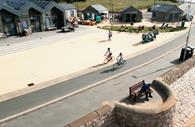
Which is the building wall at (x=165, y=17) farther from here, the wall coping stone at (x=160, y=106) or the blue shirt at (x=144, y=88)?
the blue shirt at (x=144, y=88)

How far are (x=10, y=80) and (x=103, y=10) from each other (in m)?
34.8

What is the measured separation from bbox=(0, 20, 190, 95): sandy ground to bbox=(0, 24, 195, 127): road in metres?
2.47

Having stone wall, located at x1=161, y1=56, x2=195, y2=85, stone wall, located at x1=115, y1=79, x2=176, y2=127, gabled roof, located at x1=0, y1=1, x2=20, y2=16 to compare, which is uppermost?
gabled roof, located at x1=0, y1=1, x2=20, y2=16

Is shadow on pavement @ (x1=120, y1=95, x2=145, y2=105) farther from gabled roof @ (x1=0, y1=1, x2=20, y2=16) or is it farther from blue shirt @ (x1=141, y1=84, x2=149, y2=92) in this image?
gabled roof @ (x1=0, y1=1, x2=20, y2=16)

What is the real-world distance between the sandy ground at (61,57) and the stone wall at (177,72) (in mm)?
6647

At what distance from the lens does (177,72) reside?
1962 cm

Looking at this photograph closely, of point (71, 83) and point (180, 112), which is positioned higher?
point (71, 83)

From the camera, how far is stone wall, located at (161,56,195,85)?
18.4 m

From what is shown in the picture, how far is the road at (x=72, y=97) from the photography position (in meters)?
13.7

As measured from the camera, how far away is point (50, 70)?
22.5 m

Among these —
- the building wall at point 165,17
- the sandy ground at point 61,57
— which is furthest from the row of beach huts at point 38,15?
the sandy ground at point 61,57

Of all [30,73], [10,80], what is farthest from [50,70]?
[10,80]

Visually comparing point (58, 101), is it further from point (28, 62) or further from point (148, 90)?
point (28, 62)

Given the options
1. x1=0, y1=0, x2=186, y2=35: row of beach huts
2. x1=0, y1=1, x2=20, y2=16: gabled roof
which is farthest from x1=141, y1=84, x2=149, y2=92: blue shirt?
x1=0, y1=1, x2=20, y2=16: gabled roof
